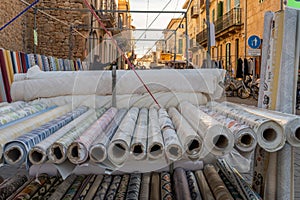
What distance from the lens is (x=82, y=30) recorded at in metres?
11.6

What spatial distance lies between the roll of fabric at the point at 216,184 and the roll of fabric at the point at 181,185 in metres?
0.15

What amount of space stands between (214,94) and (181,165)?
0.86 m

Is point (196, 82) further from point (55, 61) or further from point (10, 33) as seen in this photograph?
point (10, 33)

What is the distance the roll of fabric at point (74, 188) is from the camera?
2111 millimetres

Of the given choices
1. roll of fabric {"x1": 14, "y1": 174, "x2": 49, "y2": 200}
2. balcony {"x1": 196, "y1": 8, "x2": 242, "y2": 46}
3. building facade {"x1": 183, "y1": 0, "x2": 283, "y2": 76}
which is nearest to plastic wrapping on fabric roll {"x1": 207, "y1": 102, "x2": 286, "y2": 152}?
roll of fabric {"x1": 14, "y1": 174, "x2": 49, "y2": 200}

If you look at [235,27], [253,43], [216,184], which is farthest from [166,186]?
[235,27]

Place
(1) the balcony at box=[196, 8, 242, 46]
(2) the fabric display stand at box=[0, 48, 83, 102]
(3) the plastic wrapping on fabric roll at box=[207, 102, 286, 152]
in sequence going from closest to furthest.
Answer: (3) the plastic wrapping on fabric roll at box=[207, 102, 286, 152] → (2) the fabric display stand at box=[0, 48, 83, 102] → (1) the balcony at box=[196, 8, 242, 46]

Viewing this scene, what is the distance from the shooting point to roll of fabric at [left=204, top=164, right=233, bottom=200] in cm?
195

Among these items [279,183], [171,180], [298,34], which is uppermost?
[298,34]

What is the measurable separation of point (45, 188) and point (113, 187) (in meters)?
0.42

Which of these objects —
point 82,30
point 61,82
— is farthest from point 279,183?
point 82,30

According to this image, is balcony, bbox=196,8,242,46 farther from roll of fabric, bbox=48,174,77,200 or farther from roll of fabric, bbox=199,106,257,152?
roll of fabric, bbox=199,106,257,152

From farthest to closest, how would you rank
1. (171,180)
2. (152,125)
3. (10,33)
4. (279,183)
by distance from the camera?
(10,33), (171,180), (152,125), (279,183)

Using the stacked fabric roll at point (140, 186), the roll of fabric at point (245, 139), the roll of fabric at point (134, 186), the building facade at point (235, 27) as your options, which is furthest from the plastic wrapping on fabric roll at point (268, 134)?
the building facade at point (235, 27)
